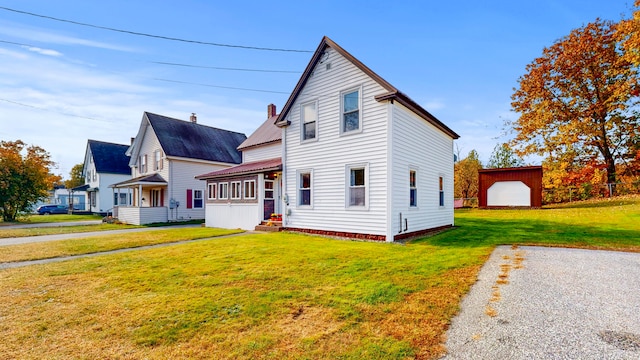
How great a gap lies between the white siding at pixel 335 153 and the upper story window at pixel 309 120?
0.22 metres

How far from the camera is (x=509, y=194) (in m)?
23.2

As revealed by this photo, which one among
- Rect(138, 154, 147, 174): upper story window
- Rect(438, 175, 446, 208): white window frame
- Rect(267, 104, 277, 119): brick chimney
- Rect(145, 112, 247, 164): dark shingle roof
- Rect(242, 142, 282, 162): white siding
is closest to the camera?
Rect(438, 175, 446, 208): white window frame

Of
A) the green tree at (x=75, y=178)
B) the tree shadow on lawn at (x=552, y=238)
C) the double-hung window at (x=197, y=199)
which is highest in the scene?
the green tree at (x=75, y=178)

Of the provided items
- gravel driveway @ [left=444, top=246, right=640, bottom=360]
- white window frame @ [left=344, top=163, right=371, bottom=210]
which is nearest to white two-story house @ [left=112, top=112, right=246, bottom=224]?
white window frame @ [left=344, top=163, right=371, bottom=210]

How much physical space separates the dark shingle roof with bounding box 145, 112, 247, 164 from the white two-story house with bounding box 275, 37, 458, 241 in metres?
14.2

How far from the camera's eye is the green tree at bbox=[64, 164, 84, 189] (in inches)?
1895

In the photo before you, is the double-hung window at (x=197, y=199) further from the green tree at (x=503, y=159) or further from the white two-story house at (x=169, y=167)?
the green tree at (x=503, y=159)

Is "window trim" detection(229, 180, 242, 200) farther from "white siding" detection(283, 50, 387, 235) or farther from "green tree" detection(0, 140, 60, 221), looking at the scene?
"green tree" detection(0, 140, 60, 221)

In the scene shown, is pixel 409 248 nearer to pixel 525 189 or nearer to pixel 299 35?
pixel 299 35

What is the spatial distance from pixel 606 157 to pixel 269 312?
31407 millimetres

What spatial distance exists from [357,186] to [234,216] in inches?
335

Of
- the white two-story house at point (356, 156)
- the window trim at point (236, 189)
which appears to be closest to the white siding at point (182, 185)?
the window trim at point (236, 189)

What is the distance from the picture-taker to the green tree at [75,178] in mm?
48125

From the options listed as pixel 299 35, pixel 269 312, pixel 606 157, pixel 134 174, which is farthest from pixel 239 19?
pixel 606 157
